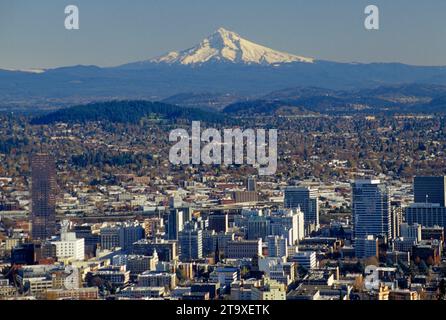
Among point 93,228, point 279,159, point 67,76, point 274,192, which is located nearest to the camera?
point 93,228

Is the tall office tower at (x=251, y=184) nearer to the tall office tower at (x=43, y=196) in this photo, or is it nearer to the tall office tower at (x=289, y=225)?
the tall office tower at (x=43, y=196)

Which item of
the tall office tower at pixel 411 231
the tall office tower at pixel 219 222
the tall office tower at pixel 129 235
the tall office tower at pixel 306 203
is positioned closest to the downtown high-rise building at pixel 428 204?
the tall office tower at pixel 411 231

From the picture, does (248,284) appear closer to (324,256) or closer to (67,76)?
(324,256)

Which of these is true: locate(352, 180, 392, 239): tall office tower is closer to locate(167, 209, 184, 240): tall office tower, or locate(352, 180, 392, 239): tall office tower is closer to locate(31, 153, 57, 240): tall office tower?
locate(167, 209, 184, 240): tall office tower

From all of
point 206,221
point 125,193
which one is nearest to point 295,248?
point 206,221

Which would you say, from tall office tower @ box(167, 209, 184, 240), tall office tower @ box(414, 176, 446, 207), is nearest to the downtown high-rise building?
tall office tower @ box(414, 176, 446, 207)
